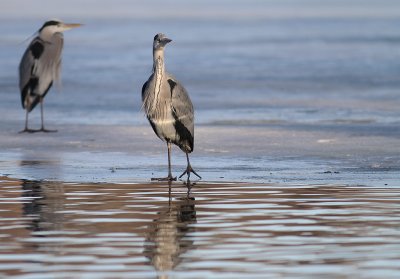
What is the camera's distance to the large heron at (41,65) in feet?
54.0

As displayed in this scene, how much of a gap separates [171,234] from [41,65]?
918 cm

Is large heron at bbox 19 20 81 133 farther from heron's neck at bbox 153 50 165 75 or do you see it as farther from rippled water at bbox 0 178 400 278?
rippled water at bbox 0 178 400 278

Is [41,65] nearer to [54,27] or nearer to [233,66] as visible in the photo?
[54,27]

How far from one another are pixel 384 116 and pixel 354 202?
6.87 metres

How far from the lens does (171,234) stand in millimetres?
7883

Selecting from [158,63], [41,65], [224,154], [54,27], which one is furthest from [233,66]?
[158,63]

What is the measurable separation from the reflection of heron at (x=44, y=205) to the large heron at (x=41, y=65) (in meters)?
5.83

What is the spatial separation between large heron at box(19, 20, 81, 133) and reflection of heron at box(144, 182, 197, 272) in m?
7.21

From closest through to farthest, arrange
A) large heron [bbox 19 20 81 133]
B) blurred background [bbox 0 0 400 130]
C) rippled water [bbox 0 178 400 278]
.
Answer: rippled water [bbox 0 178 400 278] < large heron [bbox 19 20 81 133] < blurred background [bbox 0 0 400 130]

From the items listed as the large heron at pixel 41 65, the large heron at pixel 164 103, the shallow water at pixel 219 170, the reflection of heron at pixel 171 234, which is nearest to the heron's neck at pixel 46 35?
the large heron at pixel 41 65

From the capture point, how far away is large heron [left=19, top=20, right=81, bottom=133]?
54.0ft

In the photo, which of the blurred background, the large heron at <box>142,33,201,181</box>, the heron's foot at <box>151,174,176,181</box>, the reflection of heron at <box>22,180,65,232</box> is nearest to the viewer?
the reflection of heron at <box>22,180,65,232</box>

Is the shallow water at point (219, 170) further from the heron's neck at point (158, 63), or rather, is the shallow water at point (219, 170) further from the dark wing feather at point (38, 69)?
the heron's neck at point (158, 63)

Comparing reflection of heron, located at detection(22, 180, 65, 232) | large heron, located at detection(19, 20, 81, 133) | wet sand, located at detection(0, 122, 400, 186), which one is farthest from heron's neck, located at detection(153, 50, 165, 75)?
large heron, located at detection(19, 20, 81, 133)
